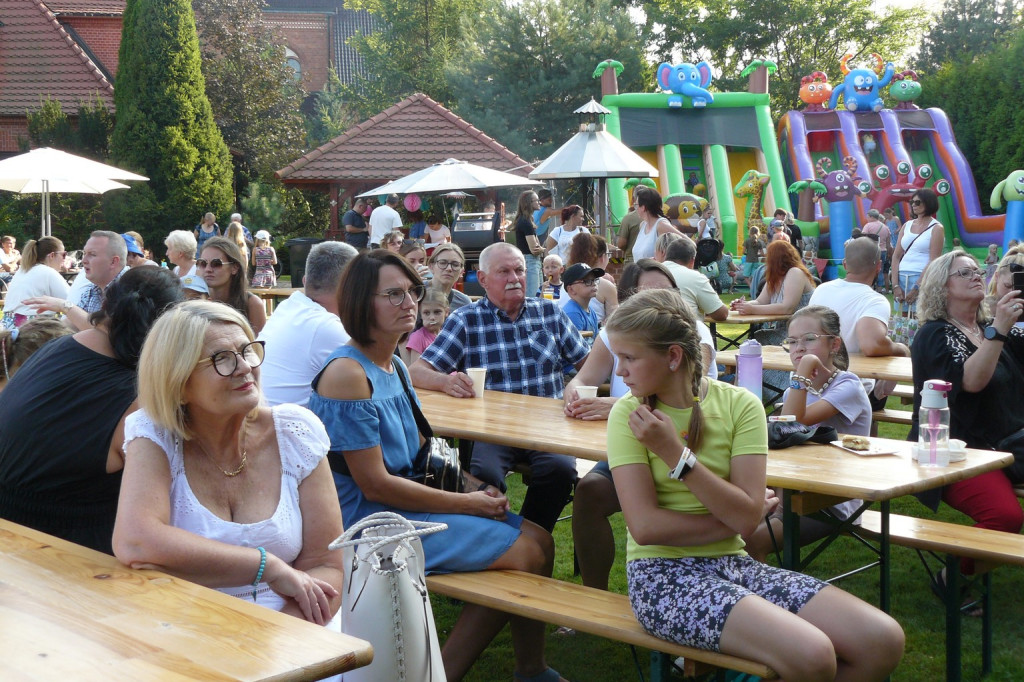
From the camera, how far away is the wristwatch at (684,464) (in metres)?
2.60

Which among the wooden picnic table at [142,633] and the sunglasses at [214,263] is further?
the sunglasses at [214,263]

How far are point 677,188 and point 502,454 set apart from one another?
58.1ft

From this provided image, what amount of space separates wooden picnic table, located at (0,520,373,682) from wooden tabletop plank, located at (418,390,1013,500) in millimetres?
1586

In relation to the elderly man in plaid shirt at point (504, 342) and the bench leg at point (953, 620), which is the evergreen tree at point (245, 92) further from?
the bench leg at point (953, 620)

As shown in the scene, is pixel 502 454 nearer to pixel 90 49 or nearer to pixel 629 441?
pixel 629 441

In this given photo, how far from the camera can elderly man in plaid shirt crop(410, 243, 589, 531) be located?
4.71 meters

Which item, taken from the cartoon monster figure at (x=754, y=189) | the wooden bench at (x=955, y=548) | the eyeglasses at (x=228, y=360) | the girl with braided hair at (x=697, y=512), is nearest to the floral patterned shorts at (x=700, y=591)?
the girl with braided hair at (x=697, y=512)

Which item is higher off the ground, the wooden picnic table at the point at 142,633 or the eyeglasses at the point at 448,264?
the eyeglasses at the point at 448,264

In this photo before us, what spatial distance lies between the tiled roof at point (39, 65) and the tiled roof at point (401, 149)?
8.13 meters

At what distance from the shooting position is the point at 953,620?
3514 mm

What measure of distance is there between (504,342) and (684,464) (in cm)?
225

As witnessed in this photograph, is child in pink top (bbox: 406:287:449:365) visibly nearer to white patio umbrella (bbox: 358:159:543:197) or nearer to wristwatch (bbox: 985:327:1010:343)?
wristwatch (bbox: 985:327:1010:343)

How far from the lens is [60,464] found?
9.20ft

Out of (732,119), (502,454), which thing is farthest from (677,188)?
(502,454)
